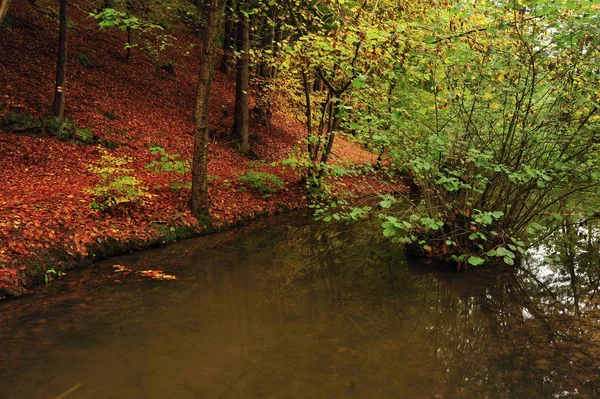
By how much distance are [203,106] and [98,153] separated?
4720mm

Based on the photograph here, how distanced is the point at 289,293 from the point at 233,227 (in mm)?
4411

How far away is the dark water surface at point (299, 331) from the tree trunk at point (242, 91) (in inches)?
326

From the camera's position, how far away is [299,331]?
5.86 m

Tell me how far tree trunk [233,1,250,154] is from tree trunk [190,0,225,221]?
221 inches

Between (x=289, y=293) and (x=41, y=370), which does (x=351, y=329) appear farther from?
(x=41, y=370)

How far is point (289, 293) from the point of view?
7.28m

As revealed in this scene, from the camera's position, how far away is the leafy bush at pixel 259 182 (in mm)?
13312

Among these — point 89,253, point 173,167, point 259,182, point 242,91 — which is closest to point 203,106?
point 173,167

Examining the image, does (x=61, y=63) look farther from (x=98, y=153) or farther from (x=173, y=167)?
(x=173, y=167)

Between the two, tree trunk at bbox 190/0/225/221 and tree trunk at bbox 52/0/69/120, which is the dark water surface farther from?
tree trunk at bbox 52/0/69/120

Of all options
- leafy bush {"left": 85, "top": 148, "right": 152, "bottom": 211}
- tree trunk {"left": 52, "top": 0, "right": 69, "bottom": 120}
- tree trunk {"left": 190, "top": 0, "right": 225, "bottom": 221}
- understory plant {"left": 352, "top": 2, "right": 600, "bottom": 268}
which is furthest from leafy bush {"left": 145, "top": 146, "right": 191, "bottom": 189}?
understory plant {"left": 352, "top": 2, "right": 600, "bottom": 268}

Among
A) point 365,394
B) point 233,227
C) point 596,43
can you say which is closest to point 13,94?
point 233,227

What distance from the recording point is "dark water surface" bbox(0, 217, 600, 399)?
459 cm

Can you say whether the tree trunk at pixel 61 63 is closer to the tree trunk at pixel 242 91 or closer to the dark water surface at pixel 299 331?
the tree trunk at pixel 242 91
